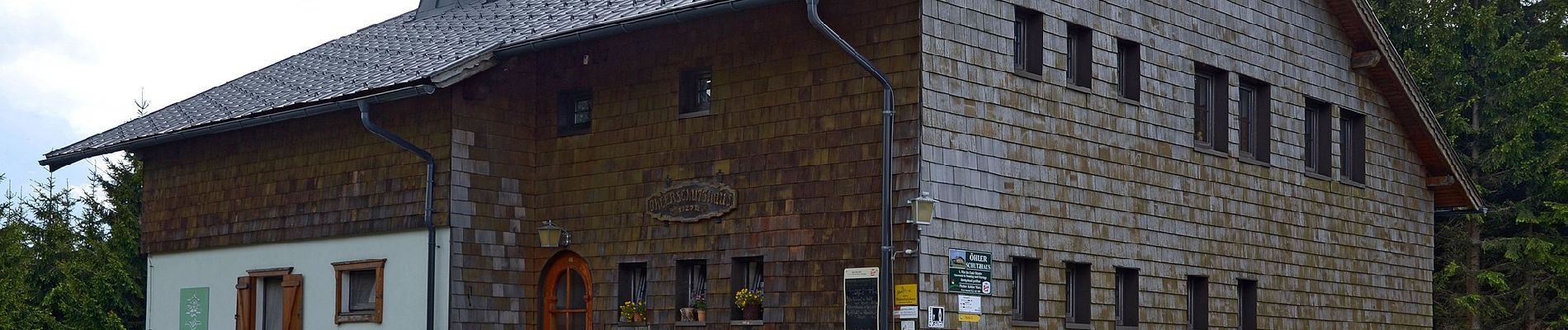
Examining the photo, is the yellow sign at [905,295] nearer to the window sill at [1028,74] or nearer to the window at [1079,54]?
the window sill at [1028,74]

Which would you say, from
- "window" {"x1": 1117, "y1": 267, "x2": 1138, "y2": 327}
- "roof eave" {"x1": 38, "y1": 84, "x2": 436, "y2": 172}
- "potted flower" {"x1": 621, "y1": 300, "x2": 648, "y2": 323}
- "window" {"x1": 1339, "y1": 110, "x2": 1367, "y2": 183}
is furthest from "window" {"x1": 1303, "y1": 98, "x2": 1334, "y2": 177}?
"roof eave" {"x1": 38, "y1": 84, "x2": 436, "y2": 172}

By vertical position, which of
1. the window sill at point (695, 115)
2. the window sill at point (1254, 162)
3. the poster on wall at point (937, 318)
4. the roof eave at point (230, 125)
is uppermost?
the roof eave at point (230, 125)

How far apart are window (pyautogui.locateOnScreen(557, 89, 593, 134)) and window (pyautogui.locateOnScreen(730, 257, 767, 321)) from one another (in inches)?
110

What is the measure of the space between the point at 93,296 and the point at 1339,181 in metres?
19.7

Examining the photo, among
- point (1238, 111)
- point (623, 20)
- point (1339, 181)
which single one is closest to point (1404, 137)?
point (1339, 181)

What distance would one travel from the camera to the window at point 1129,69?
1770cm

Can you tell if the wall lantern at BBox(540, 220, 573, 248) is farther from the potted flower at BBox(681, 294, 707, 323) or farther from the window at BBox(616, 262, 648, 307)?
the potted flower at BBox(681, 294, 707, 323)

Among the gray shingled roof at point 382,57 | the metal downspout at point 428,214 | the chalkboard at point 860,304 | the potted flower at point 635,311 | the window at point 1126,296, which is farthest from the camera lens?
the metal downspout at point 428,214

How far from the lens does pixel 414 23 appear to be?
24.9 m

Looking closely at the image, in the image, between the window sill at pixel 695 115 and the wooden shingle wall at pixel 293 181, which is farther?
the wooden shingle wall at pixel 293 181

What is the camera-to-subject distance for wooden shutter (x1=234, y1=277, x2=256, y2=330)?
20.9 meters

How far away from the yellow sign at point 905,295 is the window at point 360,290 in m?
6.61

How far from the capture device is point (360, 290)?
19.6 m

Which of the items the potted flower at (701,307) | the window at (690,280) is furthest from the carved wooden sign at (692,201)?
the potted flower at (701,307)
